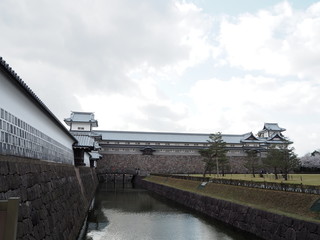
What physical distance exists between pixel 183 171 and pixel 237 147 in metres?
12.7

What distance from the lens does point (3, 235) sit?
10.4ft

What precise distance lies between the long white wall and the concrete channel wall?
1089 centimetres

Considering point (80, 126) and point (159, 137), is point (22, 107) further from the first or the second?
point (159, 137)

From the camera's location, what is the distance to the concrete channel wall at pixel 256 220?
34.9 feet

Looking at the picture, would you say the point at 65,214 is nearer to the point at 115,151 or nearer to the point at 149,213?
the point at 149,213

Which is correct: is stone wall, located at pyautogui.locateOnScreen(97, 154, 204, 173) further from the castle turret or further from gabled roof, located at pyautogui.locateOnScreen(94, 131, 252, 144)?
the castle turret

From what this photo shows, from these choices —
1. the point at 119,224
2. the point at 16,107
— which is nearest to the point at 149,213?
the point at 119,224

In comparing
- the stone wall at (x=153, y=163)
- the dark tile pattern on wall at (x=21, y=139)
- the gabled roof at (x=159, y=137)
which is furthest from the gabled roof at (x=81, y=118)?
the dark tile pattern on wall at (x=21, y=139)

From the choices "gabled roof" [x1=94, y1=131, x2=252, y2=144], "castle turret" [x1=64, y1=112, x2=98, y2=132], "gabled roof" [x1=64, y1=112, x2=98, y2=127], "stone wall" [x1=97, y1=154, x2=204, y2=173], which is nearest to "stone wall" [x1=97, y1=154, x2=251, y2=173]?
"stone wall" [x1=97, y1=154, x2=204, y2=173]

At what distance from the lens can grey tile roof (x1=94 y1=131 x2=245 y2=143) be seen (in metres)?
61.2

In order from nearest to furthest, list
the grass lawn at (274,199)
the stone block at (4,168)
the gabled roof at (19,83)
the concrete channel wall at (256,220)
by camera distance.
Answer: the stone block at (4,168)
the gabled roof at (19,83)
the concrete channel wall at (256,220)
the grass lawn at (274,199)

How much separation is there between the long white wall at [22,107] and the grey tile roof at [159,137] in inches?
1744

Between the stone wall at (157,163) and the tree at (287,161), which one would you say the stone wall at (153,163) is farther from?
the tree at (287,161)

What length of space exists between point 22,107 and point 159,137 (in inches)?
2072
